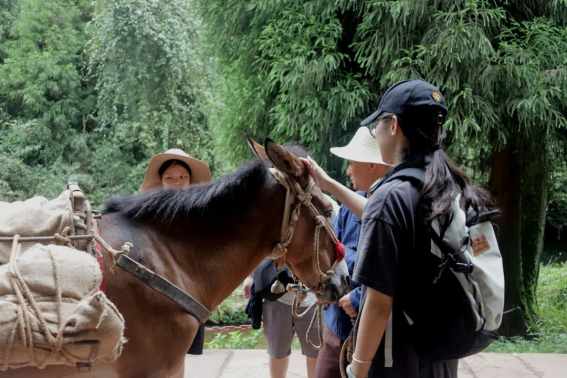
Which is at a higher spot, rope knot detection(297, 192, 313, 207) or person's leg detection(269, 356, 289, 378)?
rope knot detection(297, 192, 313, 207)

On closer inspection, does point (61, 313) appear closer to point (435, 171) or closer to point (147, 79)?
point (435, 171)

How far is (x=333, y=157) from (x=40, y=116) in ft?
32.9

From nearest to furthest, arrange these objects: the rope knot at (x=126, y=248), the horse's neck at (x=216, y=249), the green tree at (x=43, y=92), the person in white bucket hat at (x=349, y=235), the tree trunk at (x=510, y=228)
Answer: the rope knot at (x=126, y=248) < the horse's neck at (x=216, y=249) < the person in white bucket hat at (x=349, y=235) < the tree trunk at (x=510, y=228) < the green tree at (x=43, y=92)

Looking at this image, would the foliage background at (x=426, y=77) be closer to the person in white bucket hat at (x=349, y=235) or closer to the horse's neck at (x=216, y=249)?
the person in white bucket hat at (x=349, y=235)

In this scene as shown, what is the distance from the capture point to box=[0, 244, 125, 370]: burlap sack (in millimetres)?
1765

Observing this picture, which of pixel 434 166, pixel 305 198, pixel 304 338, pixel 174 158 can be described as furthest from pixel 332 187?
pixel 304 338

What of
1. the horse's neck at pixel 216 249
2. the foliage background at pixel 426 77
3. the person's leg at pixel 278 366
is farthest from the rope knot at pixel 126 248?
the foliage background at pixel 426 77

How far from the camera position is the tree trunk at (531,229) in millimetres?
6914

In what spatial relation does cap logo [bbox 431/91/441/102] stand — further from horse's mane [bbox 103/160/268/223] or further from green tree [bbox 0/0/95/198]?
green tree [bbox 0/0/95/198]

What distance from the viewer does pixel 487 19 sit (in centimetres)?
515

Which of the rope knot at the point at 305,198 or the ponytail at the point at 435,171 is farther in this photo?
the rope knot at the point at 305,198

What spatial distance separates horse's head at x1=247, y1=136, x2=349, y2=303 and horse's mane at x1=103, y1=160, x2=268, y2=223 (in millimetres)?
111

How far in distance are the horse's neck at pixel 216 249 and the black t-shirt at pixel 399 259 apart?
2.61ft

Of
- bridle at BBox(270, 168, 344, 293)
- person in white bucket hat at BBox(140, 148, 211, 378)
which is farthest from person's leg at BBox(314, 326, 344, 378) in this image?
person in white bucket hat at BBox(140, 148, 211, 378)
